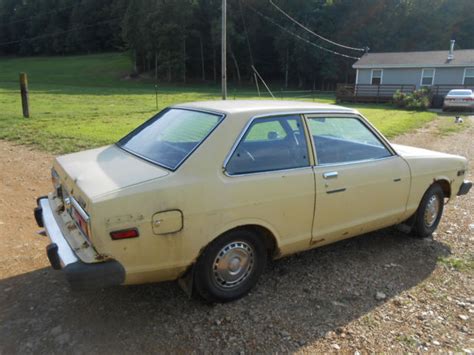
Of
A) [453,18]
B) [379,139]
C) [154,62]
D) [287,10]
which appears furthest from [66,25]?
[379,139]

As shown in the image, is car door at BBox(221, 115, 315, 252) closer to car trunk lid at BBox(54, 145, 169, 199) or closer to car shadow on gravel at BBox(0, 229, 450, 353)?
car shadow on gravel at BBox(0, 229, 450, 353)

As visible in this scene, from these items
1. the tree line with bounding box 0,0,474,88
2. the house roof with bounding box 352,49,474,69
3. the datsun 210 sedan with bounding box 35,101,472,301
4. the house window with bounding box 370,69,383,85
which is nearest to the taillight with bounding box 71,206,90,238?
the datsun 210 sedan with bounding box 35,101,472,301

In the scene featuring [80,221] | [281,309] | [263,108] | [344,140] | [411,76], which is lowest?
[281,309]

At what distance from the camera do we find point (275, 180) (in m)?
3.18

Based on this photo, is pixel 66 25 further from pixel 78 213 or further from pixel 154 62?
pixel 78 213

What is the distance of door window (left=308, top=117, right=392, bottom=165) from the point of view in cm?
363

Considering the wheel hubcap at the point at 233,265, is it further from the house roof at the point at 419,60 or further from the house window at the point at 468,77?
the house window at the point at 468,77

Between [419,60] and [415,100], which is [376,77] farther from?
[415,100]

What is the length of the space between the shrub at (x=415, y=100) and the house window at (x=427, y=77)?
693 cm

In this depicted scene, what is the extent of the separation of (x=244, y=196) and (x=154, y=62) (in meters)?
57.0

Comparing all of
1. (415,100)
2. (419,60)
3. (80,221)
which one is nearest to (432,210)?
(80,221)

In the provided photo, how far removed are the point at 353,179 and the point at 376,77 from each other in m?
33.6

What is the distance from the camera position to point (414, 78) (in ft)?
107

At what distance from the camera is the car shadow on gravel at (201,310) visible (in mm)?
2768
